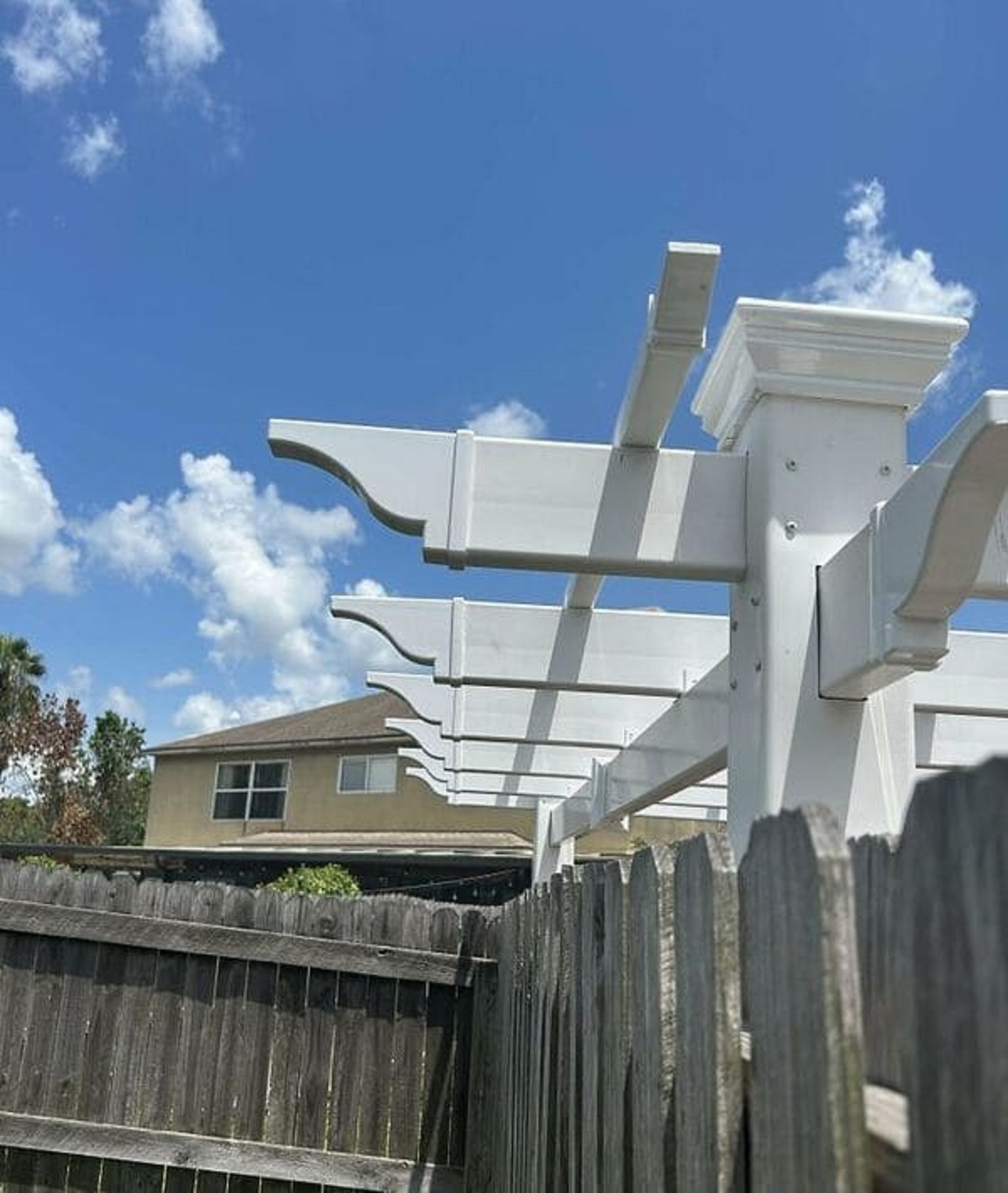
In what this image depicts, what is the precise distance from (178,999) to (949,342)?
15.8 ft

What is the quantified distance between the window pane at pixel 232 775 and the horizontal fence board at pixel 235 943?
2163cm

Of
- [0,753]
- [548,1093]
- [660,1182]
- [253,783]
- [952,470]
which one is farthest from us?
[0,753]

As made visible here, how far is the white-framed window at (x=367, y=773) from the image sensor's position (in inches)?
941

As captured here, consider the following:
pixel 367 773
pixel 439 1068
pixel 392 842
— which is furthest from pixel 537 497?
pixel 367 773

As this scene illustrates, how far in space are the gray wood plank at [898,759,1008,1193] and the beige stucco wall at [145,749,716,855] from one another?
17796 millimetres

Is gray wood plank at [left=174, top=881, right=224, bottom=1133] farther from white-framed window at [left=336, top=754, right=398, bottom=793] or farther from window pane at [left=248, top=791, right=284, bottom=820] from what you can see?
window pane at [left=248, top=791, right=284, bottom=820]

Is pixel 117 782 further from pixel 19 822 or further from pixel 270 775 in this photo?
pixel 270 775

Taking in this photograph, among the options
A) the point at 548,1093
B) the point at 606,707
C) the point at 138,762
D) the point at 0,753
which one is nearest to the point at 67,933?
the point at 606,707

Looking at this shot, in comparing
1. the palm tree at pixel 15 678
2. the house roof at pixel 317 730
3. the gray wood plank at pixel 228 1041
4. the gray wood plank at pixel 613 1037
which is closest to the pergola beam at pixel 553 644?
the gray wood plank at pixel 228 1041

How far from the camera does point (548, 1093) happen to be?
278cm

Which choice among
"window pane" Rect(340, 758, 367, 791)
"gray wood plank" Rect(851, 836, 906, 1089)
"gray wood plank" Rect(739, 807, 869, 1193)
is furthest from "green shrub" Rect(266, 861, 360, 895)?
"gray wood plank" Rect(851, 836, 906, 1089)

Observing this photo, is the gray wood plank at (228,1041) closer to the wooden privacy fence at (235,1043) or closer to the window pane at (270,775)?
the wooden privacy fence at (235,1043)

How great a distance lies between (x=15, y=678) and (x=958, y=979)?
37.5m

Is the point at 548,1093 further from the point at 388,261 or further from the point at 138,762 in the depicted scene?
the point at 138,762
